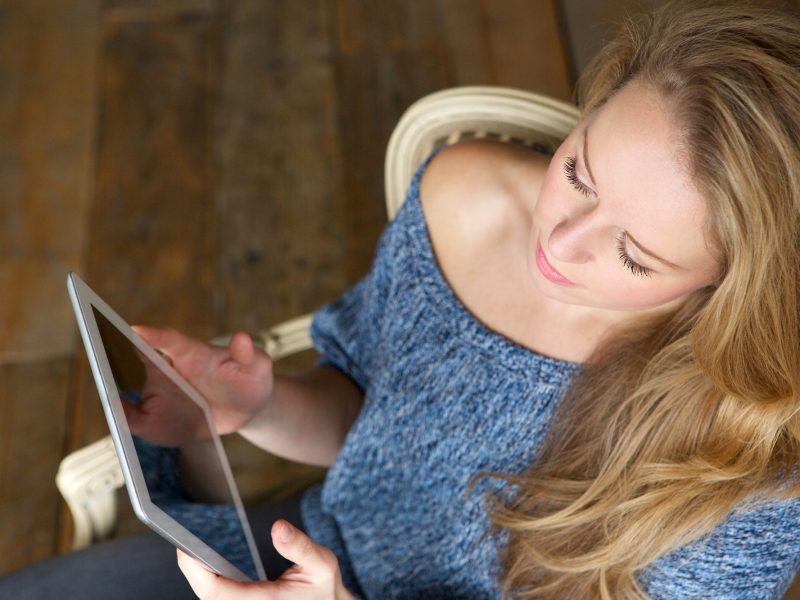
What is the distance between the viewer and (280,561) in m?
1.22

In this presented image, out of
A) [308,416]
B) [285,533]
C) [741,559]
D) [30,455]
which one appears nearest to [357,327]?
[308,416]

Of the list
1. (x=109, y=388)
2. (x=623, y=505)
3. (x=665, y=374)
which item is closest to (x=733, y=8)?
(x=665, y=374)

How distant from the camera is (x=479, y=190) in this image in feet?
3.77

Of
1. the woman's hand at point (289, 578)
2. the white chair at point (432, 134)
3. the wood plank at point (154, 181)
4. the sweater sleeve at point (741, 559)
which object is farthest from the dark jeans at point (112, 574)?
the wood plank at point (154, 181)

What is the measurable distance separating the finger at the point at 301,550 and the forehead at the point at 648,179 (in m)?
0.44

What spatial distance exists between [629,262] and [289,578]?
47 centimetres

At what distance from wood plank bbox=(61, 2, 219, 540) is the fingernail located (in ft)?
3.49

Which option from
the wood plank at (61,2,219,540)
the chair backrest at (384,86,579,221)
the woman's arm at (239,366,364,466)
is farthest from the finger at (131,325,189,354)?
the wood plank at (61,2,219,540)

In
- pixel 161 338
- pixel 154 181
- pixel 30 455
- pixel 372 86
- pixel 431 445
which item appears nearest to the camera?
pixel 161 338

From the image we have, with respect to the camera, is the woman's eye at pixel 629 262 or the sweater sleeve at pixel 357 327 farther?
the sweater sleeve at pixel 357 327

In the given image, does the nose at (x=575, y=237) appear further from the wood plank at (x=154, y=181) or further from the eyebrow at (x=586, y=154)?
the wood plank at (x=154, y=181)

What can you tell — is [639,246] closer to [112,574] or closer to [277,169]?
[112,574]

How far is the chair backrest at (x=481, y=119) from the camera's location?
1175mm

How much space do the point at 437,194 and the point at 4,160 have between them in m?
1.36
